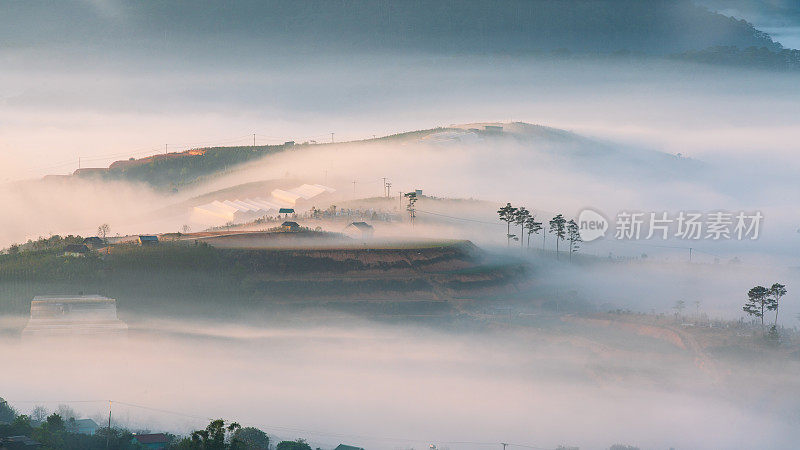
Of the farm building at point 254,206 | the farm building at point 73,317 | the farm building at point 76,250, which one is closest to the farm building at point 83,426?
the farm building at point 73,317

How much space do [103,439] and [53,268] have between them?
2064 centimetres

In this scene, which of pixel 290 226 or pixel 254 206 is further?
pixel 254 206

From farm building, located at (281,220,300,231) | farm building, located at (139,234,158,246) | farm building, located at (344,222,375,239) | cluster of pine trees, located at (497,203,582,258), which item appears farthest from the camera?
cluster of pine trees, located at (497,203,582,258)

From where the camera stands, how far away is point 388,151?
10769cm

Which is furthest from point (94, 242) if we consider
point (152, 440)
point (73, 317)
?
point (152, 440)

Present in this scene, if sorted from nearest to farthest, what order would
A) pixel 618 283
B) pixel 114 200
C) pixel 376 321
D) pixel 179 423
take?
pixel 179 423 → pixel 376 321 → pixel 618 283 → pixel 114 200

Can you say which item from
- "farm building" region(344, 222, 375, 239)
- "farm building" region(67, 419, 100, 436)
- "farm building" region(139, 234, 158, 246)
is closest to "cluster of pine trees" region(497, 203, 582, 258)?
"farm building" region(344, 222, 375, 239)

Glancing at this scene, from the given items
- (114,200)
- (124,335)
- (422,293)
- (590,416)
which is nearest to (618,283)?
(422,293)

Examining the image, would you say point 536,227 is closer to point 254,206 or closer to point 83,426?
point 254,206

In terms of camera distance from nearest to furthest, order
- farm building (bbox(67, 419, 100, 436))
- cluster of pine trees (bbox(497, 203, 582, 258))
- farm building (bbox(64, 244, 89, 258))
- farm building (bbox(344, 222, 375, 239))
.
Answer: farm building (bbox(67, 419, 100, 436)), farm building (bbox(64, 244, 89, 258)), farm building (bbox(344, 222, 375, 239)), cluster of pine trees (bbox(497, 203, 582, 258))

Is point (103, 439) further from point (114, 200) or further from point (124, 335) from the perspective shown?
point (114, 200)

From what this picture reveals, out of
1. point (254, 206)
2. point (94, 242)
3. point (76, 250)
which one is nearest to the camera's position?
point (76, 250)

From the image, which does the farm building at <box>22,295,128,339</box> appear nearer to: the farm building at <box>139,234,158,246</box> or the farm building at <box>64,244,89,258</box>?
the farm building at <box>64,244,89,258</box>

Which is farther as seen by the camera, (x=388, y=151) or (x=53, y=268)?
(x=388, y=151)
